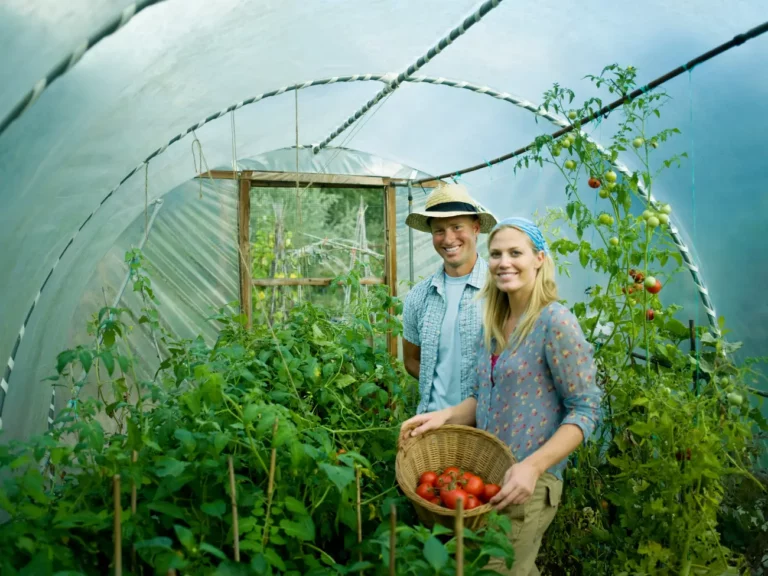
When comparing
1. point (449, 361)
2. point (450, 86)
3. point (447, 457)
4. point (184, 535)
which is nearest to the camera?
point (184, 535)

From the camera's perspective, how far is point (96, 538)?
1.49 m

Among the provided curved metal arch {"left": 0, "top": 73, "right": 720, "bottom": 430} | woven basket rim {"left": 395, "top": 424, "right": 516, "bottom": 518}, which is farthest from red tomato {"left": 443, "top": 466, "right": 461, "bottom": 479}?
curved metal arch {"left": 0, "top": 73, "right": 720, "bottom": 430}

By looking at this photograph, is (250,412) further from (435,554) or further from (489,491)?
(489,491)

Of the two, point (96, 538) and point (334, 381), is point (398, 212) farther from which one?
point (96, 538)

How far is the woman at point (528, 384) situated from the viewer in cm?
166

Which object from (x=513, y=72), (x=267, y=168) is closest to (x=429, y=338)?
(x=513, y=72)

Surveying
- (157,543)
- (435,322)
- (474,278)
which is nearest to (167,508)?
(157,543)

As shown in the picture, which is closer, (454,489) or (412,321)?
(454,489)

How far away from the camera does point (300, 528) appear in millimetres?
1433

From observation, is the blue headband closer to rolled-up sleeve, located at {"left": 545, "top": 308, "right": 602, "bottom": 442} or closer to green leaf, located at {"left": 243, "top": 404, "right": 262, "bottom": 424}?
rolled-up sleeve, located at {"left": 545, "top": 308, "right": 602, "bottom": 442}

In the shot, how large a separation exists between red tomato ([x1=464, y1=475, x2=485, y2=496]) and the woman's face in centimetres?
51

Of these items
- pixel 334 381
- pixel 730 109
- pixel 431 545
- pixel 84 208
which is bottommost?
pixel 431 545

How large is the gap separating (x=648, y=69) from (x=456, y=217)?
1.29m

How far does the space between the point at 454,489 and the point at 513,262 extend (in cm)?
62
